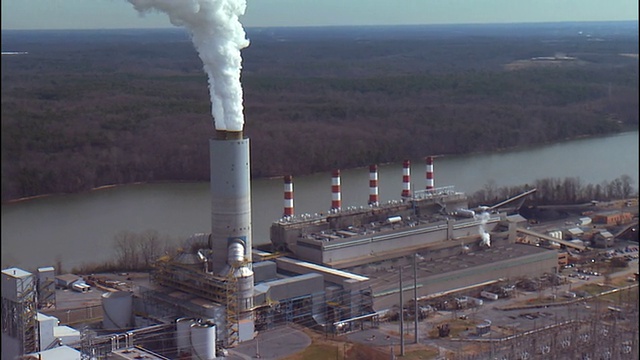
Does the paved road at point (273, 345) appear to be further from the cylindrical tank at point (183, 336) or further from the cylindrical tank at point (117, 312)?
the cylindrical tank at point (117, 312)

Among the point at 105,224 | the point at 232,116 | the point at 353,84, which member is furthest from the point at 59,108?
the point at 353,84

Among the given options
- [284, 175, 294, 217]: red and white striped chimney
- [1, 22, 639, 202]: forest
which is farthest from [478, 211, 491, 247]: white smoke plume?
[284, 175, 294, 217]: red and white striped chimney

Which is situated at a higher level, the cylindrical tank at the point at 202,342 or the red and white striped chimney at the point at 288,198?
the red and white striped chimney at the point at 288,198

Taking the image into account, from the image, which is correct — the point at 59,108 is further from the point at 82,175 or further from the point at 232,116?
the point at 232,116

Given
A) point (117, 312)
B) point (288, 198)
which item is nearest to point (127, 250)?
point (288, 198)

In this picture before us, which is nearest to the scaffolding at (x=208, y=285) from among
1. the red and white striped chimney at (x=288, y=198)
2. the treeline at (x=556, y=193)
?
the red and white striped chimney at (x=288, y=198)

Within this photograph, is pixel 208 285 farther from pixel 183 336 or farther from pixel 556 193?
pixel 556 193

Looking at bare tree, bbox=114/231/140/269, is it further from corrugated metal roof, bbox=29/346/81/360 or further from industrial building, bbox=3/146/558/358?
corrugated metal roof, bbox=29/346/81/360
